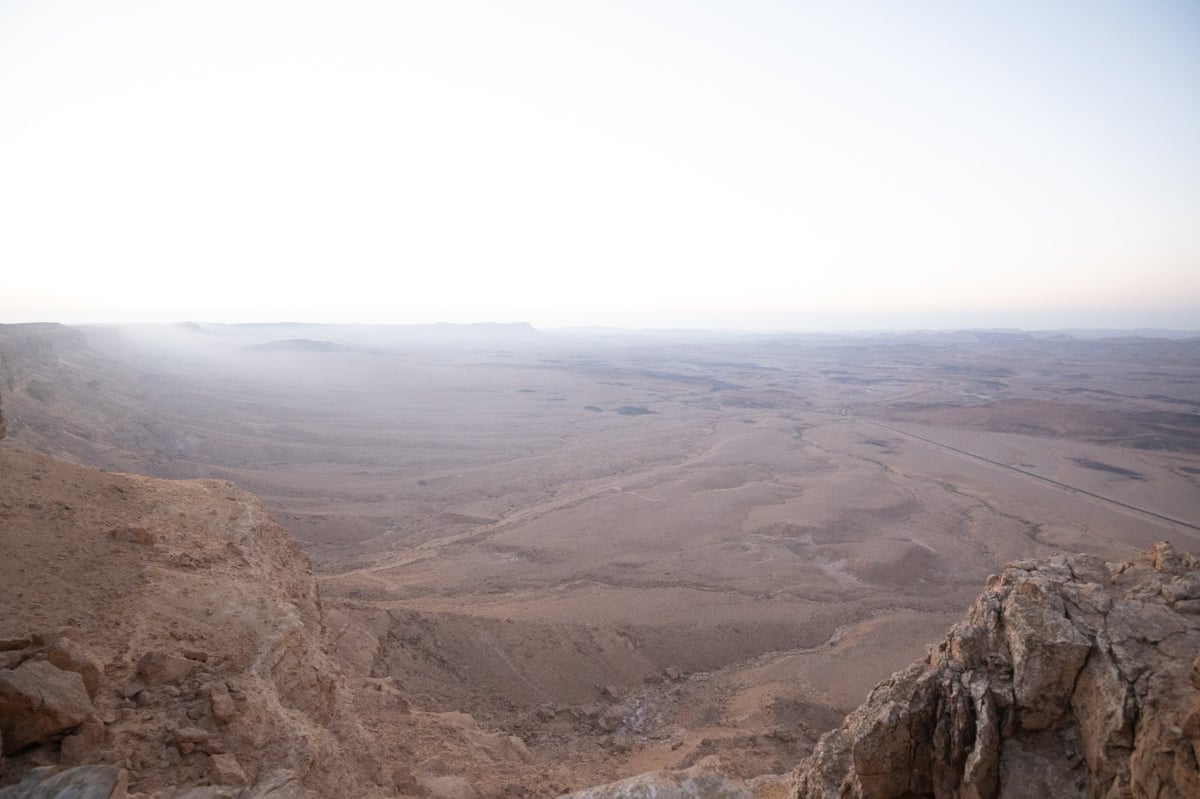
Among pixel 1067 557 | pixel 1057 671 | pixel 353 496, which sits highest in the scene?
pixel 1067 557

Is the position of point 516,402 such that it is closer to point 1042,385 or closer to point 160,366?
point 160,366

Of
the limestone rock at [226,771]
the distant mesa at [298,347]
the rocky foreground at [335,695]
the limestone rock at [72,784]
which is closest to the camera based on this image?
the limestone rock at [72,784]

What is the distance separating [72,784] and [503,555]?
1873cm

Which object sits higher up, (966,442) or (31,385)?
(31,385)

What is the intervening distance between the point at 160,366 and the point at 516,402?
1825 inches

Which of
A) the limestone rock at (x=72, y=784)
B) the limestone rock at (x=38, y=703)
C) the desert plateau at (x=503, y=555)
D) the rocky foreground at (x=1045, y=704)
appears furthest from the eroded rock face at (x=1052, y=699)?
the limestone rock at (x=38, y=703)

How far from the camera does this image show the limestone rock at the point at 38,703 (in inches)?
201

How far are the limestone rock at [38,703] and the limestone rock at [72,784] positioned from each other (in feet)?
1.42

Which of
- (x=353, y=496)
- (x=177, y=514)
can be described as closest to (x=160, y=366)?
(x=353, y=496)

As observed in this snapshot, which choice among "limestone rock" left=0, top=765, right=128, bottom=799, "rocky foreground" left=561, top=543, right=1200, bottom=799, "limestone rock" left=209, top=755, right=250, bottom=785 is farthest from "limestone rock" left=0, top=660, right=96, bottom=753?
"rocky foreground" left=561, top=543, right=1200, bottom=799

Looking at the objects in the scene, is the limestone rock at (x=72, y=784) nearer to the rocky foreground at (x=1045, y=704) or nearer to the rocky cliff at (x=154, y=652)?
the rocky cliff at (x=154, y=652)

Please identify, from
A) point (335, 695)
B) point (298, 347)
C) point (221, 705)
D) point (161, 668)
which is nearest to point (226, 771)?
point (221, 705)

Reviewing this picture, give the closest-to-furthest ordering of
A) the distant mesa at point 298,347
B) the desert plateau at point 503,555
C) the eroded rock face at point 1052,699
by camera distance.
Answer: the eroded rock face at point 1052,699
the desert plateau at point 503,555
the distant mesa at point 298,347

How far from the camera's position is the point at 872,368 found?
11188 cm
